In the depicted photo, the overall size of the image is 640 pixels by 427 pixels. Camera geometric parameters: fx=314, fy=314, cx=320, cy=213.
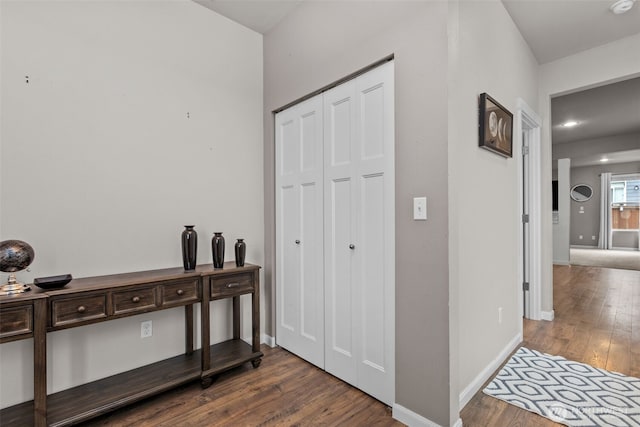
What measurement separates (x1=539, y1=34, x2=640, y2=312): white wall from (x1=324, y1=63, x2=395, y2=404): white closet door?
2448 millimetres

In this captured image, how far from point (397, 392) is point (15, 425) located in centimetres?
194

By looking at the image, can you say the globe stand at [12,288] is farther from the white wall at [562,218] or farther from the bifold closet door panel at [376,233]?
the white wall at [562,218]

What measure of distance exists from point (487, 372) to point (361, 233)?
4.25ft

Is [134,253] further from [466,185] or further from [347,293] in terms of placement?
[466,185]

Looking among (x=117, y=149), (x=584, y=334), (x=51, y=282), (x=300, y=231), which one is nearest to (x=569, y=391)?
(x=584, y=334)

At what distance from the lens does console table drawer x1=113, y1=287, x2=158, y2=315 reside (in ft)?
5.72

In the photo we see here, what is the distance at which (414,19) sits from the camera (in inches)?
65.7

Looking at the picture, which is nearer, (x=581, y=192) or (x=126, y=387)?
(x=126, y=387)

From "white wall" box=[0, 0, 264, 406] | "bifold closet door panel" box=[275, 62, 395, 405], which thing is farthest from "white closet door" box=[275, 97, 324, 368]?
"white wall" box=[0, 0, 264, 406]

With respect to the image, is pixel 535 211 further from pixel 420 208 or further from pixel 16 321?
pixel 16 321

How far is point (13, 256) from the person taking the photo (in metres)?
1.52

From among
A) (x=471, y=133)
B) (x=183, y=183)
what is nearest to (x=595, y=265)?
(x=471, y=133)

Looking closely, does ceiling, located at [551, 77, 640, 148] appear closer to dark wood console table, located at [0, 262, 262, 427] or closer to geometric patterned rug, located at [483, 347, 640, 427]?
geometric patterned rug, located at [483, 347, 640, 427]

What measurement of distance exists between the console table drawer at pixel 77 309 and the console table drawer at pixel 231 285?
0.61 m
